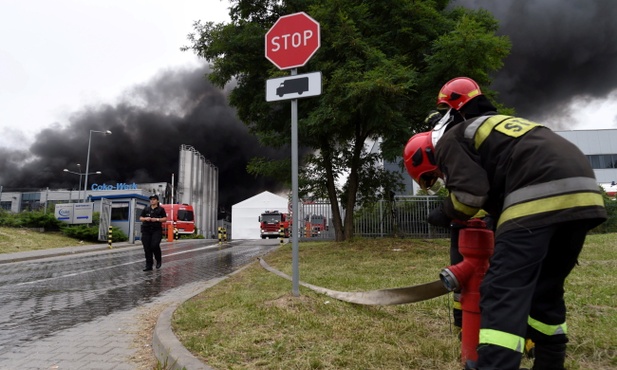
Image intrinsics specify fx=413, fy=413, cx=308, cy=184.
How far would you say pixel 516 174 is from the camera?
1.98 m

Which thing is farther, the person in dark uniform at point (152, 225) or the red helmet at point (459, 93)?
the person in dark uniform at point (152, 225)

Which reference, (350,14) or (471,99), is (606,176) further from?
(471,99)

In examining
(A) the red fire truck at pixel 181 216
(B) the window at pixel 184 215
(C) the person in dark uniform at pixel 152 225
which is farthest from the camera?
(B) the window at pixel 184 215

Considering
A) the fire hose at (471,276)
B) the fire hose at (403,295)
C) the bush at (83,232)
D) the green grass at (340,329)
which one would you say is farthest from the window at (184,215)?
the fire hose at (471,276)

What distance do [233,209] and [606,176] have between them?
45.5 m

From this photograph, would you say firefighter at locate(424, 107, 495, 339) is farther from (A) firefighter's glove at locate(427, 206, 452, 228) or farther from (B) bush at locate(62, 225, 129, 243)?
(B) bush at locate(62, 225, 129, 243)

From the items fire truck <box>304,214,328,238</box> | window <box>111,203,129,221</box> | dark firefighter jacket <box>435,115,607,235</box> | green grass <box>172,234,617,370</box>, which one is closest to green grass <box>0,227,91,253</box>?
window <box>111,203,129,221</box>

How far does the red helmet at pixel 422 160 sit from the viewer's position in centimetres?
242

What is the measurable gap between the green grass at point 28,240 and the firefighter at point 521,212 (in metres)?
18.3

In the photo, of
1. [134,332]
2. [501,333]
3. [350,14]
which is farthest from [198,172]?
[501,333]

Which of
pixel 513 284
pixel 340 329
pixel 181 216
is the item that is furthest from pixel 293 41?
pixel 181 216

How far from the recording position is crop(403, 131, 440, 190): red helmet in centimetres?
242

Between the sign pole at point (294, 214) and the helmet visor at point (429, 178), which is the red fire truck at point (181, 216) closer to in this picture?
the sign pole at point (294, 214)

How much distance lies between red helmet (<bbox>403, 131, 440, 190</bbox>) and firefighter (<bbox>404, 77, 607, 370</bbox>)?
0.30 feet
